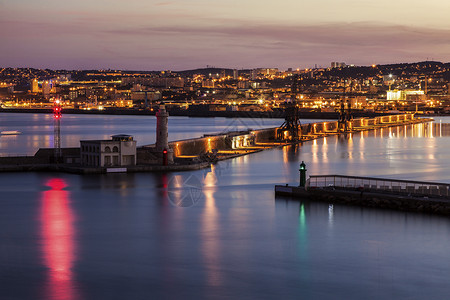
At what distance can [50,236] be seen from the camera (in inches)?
484

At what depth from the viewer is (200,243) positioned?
11.8 meters

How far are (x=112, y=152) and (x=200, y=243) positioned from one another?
8.37 m

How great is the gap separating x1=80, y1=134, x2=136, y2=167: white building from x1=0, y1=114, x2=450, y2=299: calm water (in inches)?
27.8

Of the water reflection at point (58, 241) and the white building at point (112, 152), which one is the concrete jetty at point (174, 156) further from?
the water reflection at point (58, 241)

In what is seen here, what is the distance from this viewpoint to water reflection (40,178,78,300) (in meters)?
9.11

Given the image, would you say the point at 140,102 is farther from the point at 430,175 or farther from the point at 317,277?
the point at 317,277

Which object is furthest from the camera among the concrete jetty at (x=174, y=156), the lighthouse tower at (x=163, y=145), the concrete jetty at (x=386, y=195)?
the lighthouse tower at (x=163, y=145)

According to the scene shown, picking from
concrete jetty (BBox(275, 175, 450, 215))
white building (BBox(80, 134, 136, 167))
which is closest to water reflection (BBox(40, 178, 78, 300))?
white building (BBox(80, 134, 136, 167))

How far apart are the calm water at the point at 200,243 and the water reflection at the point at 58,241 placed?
0.06 ft

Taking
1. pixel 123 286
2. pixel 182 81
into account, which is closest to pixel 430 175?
pixel 123 286

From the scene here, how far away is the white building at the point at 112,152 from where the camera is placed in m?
19.3

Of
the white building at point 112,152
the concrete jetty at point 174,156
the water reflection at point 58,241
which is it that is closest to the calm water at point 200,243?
the water reflection at point 58,241

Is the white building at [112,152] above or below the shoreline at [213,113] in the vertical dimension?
below

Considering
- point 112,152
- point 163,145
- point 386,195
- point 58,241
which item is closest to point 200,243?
point 58,241
